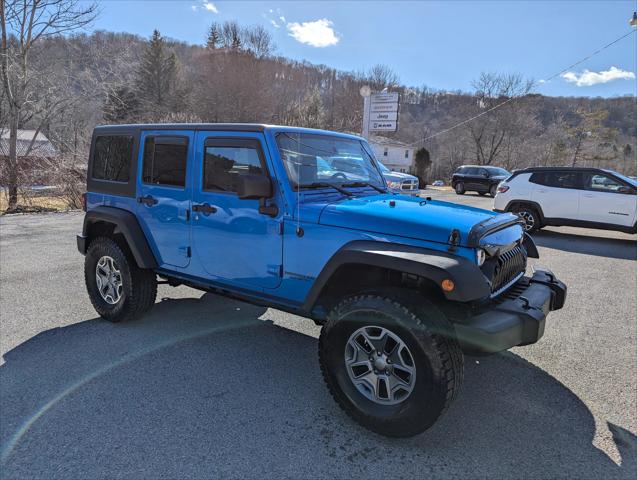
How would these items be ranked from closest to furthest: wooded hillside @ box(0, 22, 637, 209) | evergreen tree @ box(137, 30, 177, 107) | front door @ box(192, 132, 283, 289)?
front door @ box(192, 132, 283, 289) → wooded hillside @ box(0, 22, 637, 209) → evergreen tree @ box(137, 30, 177, 107)

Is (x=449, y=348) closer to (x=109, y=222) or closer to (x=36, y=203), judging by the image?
(x=109, y=222)

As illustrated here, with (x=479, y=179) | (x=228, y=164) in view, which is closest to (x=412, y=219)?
(x=228, y=164)

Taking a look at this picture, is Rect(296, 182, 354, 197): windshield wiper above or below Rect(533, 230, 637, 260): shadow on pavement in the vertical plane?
above

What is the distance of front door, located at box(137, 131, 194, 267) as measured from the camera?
3680 millimetres

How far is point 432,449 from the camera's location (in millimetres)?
2518

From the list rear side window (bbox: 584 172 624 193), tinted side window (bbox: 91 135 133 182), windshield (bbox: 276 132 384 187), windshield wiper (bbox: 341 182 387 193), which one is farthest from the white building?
windshield wiper (bbox: 341 182 387 193)

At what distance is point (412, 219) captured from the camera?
2711mm

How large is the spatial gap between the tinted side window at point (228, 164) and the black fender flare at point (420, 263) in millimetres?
984

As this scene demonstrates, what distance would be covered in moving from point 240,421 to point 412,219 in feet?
5.56

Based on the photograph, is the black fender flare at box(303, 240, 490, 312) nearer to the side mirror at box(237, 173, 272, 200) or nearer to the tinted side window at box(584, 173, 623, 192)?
the side mirror at box(237, 173, 272, 200)

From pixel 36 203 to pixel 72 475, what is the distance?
14.8 meters

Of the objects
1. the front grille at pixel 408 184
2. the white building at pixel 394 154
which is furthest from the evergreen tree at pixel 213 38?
the front grille at pixel 408 184

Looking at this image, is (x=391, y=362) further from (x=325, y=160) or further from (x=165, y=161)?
(x=165, y=161)

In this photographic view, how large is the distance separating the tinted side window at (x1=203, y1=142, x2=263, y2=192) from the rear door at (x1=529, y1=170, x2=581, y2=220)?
8889mm
